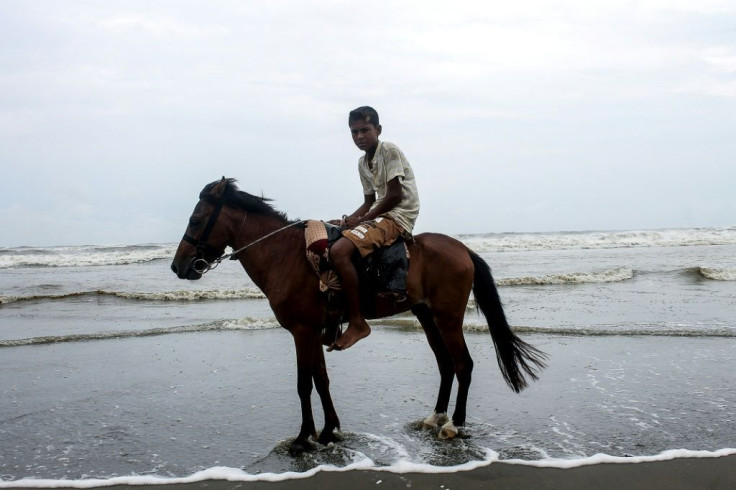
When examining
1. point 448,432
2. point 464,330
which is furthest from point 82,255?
point 448,432

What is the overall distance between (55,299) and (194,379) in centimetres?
1030

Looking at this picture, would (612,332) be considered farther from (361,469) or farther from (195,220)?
(195,220)

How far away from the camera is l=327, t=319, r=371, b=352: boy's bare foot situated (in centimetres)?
496

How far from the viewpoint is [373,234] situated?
5.24 metres

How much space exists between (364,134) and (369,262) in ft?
3.52

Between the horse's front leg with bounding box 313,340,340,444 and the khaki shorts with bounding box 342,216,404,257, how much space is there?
2.69 feet

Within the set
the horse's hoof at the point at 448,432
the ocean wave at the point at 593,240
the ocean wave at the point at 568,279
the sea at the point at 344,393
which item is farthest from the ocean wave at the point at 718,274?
the ocean wave at the point at 593,240

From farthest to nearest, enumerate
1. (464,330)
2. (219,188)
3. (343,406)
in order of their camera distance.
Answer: (464,330) → (343,406) → (219,188)

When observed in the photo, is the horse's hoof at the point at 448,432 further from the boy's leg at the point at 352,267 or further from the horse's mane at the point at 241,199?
the horse's mane at the point at 241,199

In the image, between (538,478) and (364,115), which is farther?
(364,115)

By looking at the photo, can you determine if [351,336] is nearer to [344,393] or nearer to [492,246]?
[344,393]

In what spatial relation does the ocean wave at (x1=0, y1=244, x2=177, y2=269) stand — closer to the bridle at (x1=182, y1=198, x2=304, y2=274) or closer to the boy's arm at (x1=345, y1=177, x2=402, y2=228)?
the bridle at (x1=182, y1=198, x2=304, y2=274)

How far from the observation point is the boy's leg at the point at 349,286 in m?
5.03

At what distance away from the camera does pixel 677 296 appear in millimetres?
14469
